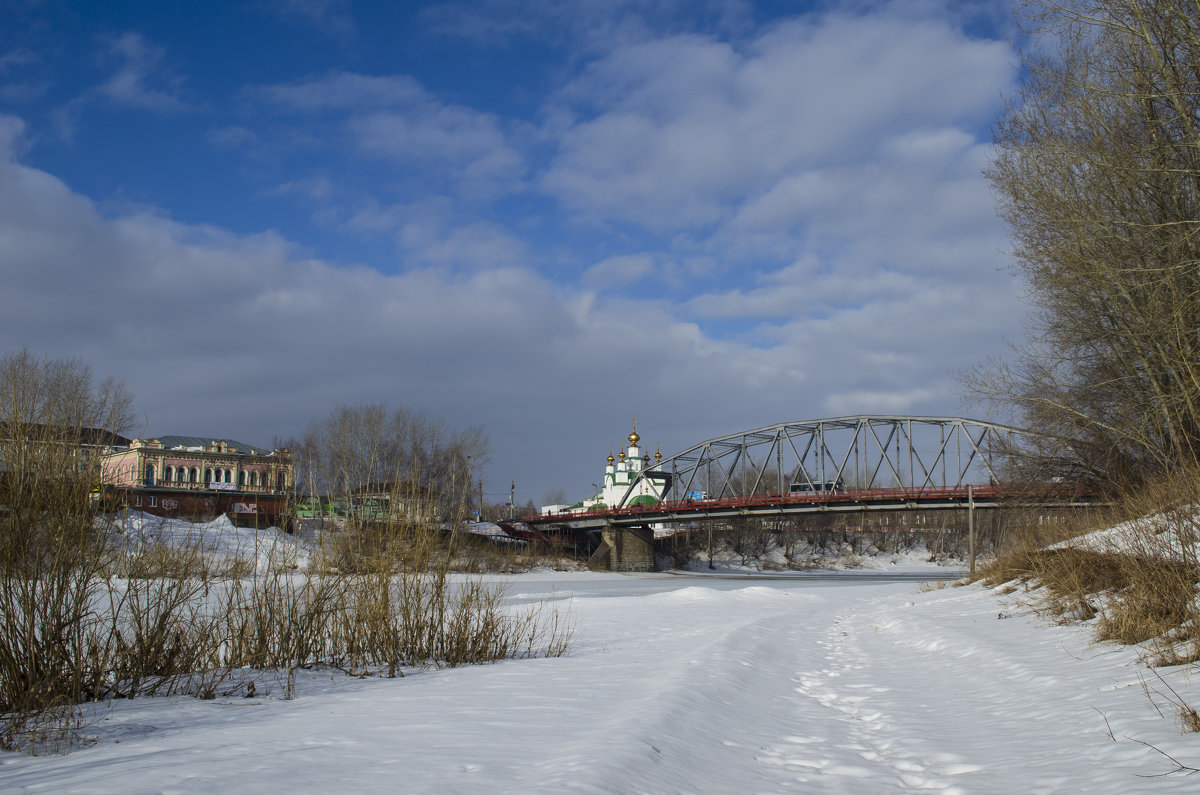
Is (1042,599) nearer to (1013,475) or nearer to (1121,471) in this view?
(1121,471)

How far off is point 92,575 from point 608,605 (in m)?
21.2

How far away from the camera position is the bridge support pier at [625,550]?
8344 centimetres

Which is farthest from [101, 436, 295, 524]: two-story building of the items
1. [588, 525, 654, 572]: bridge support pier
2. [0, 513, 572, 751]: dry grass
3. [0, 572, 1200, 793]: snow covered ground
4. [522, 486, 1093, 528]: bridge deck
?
[0, 572, 1200, 793]: snow covered ground

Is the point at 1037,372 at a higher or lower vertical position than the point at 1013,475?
higher

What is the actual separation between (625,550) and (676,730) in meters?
78.7

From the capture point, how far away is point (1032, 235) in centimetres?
2450

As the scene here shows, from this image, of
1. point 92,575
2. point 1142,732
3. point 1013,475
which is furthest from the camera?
point 1013,475

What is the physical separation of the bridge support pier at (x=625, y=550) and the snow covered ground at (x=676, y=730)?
232 feet

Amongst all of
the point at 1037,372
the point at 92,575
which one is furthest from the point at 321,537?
the point at 1037,372

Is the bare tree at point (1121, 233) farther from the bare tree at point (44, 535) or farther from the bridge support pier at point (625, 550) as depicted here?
the bridge support pier at point (625, 550)

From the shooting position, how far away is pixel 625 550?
85.0 m

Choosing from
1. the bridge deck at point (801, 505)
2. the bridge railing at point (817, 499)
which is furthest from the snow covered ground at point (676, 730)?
the bridge railing at point (817, 499)

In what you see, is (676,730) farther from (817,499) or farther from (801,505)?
(801,505)

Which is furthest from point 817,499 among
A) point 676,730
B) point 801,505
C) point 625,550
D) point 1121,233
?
point 676,730
